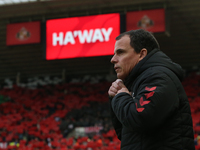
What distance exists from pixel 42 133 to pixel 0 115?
235 centimetres

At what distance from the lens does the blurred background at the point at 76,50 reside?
8.48 meters

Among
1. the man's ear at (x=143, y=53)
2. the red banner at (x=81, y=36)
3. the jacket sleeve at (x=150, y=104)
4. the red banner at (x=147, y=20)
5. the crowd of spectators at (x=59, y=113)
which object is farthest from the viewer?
the red banner at (x=81, y=36)

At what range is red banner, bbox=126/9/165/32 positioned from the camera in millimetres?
8414

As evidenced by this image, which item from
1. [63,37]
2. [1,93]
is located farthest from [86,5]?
[1,93]

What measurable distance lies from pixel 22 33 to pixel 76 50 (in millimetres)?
1913

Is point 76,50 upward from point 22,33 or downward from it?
downward

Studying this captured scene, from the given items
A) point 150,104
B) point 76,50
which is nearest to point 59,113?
point 76,50

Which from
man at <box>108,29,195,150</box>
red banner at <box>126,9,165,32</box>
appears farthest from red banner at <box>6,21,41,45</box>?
man at <box>108,29,195,150</box>

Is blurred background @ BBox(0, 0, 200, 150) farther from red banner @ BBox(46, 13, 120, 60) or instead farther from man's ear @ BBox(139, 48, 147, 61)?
man's ear @ BBox(139, 48, 147, 61)

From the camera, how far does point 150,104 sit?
1.49 metres

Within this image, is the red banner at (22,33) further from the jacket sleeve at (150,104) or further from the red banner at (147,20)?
the jacket sleeve at (150,104)

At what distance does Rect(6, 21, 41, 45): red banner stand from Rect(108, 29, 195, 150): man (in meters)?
8.18

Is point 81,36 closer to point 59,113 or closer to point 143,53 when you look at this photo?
point 59,113

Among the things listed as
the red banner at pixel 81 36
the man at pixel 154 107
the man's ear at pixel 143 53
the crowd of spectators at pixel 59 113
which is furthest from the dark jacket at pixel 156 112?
the red banner at pixel 81 36
